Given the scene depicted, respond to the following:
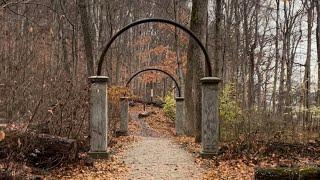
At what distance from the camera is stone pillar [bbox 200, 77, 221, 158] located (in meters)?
9.41

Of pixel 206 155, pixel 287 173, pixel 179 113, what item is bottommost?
pixel 206 155

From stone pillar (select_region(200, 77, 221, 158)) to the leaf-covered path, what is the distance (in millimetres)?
534

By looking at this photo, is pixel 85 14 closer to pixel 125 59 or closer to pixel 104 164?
pixel 104 164

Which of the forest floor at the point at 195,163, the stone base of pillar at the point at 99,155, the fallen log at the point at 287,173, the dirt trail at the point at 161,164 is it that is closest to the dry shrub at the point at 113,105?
the dirt trail at the point at 161,164

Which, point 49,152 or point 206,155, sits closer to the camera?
point 49,152

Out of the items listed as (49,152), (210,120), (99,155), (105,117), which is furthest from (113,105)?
(49,152)

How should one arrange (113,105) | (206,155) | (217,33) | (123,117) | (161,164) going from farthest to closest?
(123,117) < (217,33) < (113,105) < (206,155) < (161,164)

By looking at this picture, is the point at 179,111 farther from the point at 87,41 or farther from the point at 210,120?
the point at 210,120

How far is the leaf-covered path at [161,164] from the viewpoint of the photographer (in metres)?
7.54

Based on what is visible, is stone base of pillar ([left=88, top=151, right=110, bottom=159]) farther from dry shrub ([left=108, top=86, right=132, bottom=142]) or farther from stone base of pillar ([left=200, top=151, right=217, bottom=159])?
dry shrub ([left=108, top=86, right=132, bottom=142])

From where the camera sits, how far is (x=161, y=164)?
8.77 metres

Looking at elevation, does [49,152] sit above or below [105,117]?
below

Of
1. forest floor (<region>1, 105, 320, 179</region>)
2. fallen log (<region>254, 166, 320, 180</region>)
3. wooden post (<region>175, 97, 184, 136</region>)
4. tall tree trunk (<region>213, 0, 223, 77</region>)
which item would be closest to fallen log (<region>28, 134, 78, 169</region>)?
→ forest floor (<region>1, 105, 320, 179</region>)

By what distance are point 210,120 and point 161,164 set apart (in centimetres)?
181
